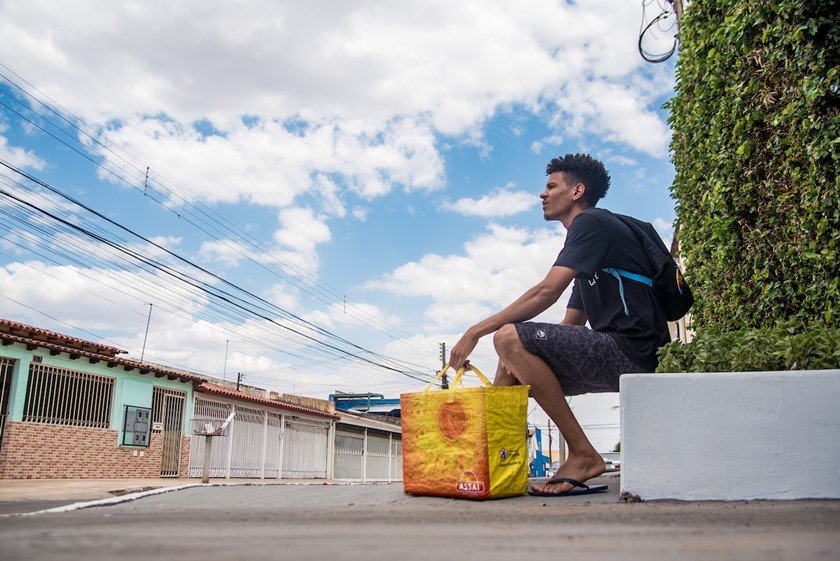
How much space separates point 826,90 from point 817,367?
4.80 ft

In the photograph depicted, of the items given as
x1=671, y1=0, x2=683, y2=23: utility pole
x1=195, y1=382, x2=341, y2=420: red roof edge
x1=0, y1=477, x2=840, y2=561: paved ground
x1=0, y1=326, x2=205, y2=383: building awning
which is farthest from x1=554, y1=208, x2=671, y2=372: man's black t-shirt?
x1=195, y1=382, x2=341, y2=420: red roof edge

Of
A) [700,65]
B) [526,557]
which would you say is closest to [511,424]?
[526,557]

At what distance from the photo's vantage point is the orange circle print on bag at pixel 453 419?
8.75 feet

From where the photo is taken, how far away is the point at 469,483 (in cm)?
259

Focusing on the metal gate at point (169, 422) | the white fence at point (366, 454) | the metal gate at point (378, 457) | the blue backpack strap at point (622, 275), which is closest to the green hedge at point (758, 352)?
the blue backpack strap at point (622, 275)

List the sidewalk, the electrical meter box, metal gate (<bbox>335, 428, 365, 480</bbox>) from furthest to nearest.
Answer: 1. metal gate (<bbox>335, 428, 365, 480</bbox>)
2. the electrical meter box
3. the sidewalk

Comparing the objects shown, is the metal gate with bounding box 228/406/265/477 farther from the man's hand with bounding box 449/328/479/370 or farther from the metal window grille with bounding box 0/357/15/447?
the man's hand with bounding box 449/328/479/370

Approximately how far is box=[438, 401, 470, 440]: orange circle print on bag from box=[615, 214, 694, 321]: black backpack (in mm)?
1180

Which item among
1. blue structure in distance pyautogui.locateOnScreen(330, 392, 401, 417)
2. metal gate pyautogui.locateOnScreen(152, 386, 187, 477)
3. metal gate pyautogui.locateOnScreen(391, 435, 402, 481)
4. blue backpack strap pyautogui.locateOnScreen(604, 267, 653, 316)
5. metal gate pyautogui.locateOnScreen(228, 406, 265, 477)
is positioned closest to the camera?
Result: blue backpack strap pyautogui.locateOnScreen(604, 267, 653, 316)

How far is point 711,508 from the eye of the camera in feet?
6.73

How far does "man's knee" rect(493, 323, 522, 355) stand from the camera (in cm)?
282

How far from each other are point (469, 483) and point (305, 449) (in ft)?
75.1

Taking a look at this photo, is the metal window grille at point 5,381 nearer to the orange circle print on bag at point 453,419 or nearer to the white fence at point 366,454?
the orange circle print on bag at point 453,419

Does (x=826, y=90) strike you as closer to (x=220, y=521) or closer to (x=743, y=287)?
(x=743, y=287)
